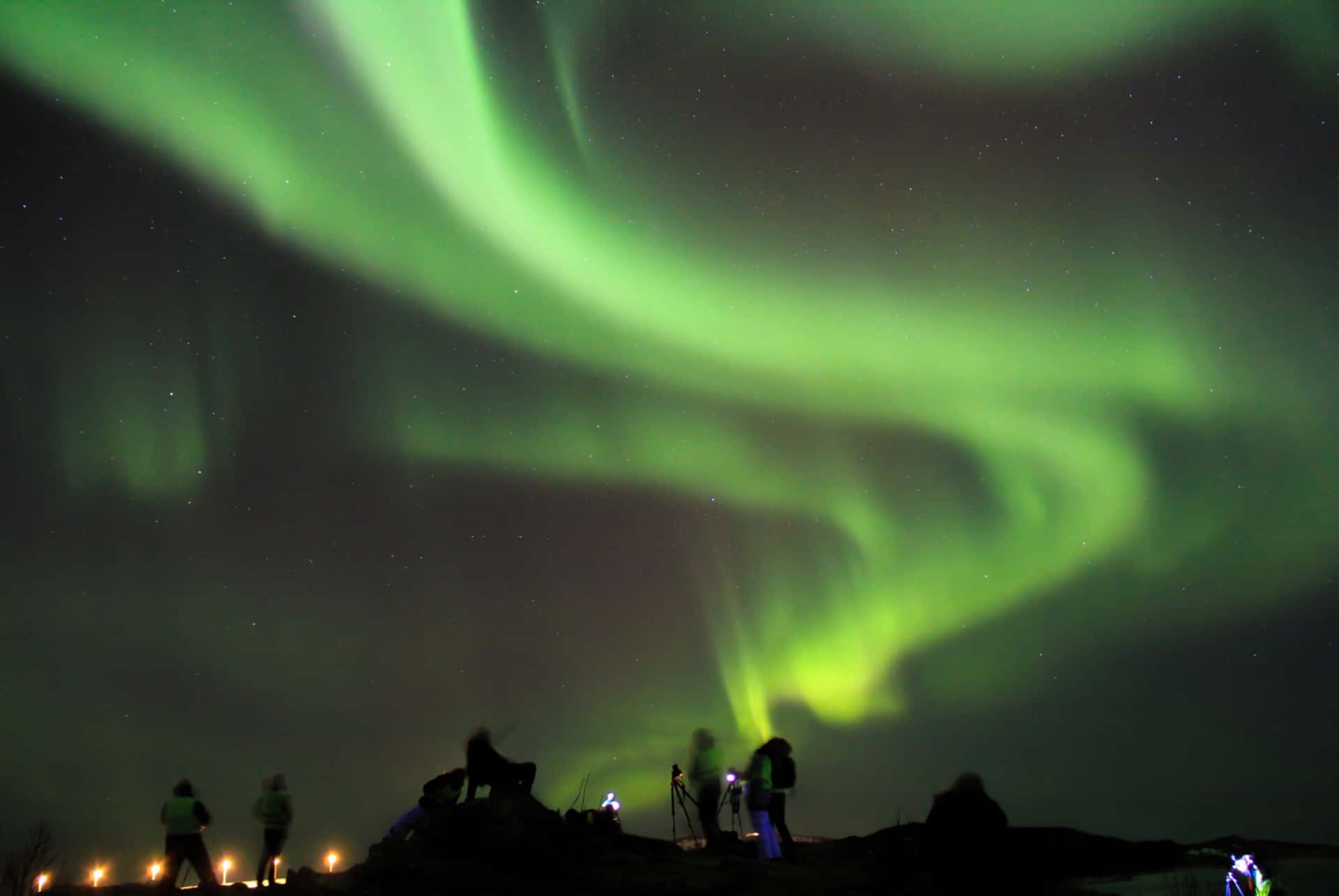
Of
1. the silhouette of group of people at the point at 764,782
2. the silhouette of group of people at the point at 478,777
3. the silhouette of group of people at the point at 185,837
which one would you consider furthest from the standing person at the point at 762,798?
the silhouette of group of people at the point at 185,837

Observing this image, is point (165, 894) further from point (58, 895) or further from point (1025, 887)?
point (1025, 887)

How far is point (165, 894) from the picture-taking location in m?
14.7

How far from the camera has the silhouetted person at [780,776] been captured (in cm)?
1540

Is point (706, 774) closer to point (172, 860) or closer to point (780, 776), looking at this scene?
point (780, 776)

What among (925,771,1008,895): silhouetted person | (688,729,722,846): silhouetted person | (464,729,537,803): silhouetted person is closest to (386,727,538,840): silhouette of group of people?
(464,729,537,803): silhouetted person

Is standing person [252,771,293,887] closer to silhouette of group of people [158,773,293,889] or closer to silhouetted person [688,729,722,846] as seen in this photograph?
silhouette of group of people [158,773,293,889]

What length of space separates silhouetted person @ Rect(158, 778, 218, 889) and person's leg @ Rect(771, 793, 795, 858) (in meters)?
8.94

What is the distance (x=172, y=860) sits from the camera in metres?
15.0

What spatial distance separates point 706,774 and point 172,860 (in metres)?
8.46

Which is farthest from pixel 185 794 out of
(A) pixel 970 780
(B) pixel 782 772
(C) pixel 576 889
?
(A) pixel 970 780

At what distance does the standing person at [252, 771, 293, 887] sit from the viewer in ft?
55.4

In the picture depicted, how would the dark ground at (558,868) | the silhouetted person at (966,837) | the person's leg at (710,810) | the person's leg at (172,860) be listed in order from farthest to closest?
the person's leg at (710,810)
the person's leg at (172,860)
the dark ground at (558,868)
the silhouetted person at (966,837)

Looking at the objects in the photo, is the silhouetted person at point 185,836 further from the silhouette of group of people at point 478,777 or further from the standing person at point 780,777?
the standing person at point 780,777

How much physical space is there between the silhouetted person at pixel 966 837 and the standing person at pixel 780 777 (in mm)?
6715
